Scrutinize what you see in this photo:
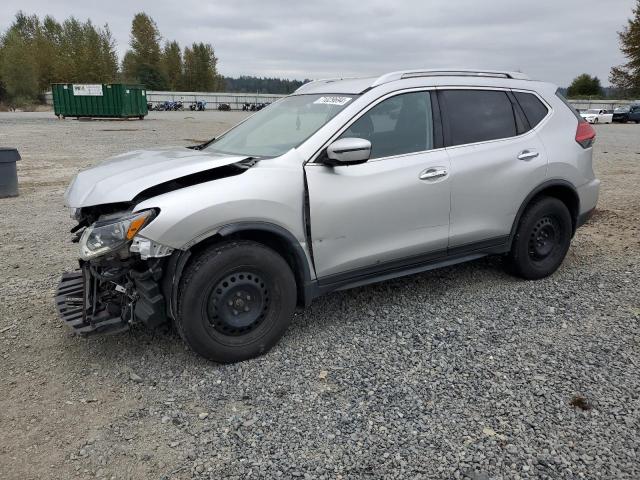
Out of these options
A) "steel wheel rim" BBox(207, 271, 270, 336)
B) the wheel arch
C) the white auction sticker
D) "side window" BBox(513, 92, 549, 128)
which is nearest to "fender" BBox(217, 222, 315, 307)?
the wheel arch

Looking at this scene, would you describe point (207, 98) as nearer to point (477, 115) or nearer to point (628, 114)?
point (628, 114)

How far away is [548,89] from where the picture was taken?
4898 mm

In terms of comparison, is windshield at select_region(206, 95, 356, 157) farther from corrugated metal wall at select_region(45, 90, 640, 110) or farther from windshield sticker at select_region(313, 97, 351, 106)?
corrugated metal wall at select_region(45, 90, 640, 110)

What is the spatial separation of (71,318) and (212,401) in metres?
1.10

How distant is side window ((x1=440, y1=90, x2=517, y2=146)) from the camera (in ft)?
13.7

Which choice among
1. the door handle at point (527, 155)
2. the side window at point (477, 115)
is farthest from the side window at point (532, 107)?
the door handle at point (527, 155)

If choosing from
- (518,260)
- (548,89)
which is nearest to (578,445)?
(518,260)

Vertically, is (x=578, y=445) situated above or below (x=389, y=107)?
below

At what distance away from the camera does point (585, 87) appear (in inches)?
2972

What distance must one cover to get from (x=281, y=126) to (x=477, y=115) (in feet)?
5.51

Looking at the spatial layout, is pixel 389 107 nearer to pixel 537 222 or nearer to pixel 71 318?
pixel 537 222

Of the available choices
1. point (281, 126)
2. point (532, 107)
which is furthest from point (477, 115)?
point (281, 126)

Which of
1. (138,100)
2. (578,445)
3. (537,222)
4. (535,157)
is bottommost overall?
(578,445)

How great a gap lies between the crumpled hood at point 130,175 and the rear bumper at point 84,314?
0.58 m
